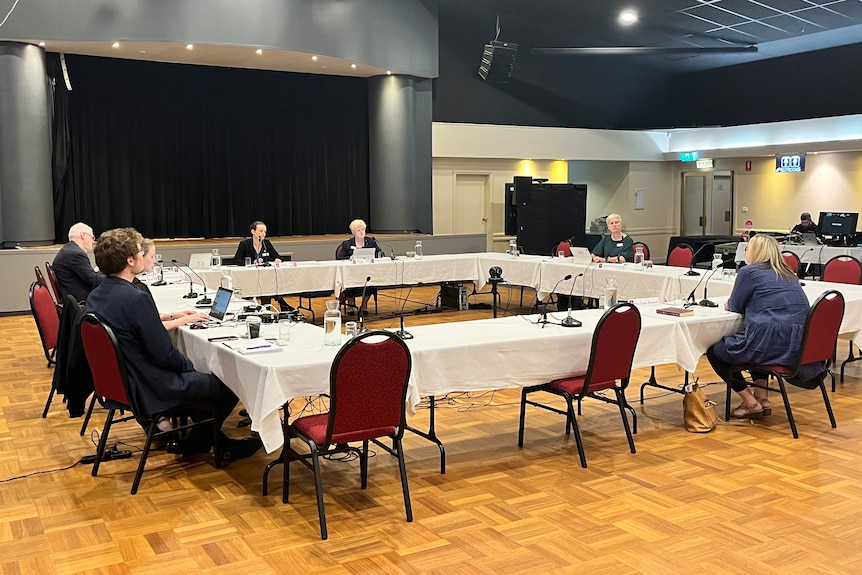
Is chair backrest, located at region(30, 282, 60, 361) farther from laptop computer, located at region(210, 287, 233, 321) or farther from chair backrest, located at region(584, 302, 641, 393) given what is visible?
chair backrest, located at region(584, 302, 641, 393)

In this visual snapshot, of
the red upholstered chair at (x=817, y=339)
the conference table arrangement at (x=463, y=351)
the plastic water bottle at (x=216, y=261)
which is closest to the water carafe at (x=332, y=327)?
the conference table arrangement at (x=463, y=351)

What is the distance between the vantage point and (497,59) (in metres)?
10.9

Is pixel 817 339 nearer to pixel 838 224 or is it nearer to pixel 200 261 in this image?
pixel 200 261

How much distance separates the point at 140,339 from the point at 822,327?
3676 mm

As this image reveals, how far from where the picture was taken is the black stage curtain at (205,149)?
1181 cm

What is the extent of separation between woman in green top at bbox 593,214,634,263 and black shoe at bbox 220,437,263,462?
505 cm

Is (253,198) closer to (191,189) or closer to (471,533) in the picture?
(191,189)

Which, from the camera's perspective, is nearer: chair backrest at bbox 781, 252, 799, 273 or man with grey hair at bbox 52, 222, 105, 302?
man with grey hair at bbox 52, 222, 105, 302

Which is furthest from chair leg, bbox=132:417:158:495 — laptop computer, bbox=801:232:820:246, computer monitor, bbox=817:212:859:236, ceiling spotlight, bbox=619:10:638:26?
ceiling spotlight, bbox=619:10:638:26

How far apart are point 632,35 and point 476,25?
2.61 metres

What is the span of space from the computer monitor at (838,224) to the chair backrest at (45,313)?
948 centimetres

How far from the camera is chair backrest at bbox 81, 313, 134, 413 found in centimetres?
365

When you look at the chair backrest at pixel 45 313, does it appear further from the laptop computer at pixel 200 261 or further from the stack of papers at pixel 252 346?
the laptop computer at pixel 200 261

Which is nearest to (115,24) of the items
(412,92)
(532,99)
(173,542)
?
(412,92)
